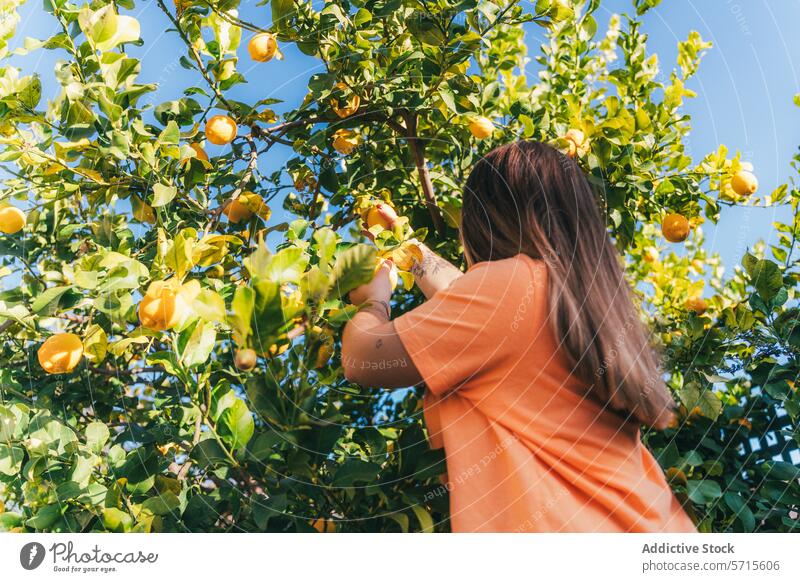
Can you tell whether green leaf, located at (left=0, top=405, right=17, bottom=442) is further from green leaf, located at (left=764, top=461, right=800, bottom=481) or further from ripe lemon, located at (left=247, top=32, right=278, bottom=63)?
green leaf, located at (left=764, top=461, right=800, bottom=481)

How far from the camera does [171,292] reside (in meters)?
0.75

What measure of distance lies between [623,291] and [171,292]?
59 cm

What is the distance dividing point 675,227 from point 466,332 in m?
0.64

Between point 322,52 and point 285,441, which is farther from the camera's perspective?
point 322,52

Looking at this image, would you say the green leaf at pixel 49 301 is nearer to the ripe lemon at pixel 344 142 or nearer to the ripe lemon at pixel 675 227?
the ripe lemon at pixel 344 142

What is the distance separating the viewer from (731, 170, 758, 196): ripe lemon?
3.97 feet

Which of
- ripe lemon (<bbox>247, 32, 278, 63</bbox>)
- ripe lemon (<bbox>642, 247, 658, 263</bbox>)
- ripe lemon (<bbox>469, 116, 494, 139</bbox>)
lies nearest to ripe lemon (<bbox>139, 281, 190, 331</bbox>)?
ripe lemon (<bbox>247, 32, 278, 63</bbox>)

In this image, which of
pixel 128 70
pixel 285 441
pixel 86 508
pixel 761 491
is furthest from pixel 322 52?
pixel 761 491

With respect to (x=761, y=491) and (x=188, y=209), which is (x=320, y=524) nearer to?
(x=188, y=209)

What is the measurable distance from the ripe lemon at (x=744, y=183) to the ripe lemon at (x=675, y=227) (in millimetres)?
127

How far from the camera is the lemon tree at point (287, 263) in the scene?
0.77 meters

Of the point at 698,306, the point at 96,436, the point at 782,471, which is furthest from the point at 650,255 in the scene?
the point at 96,436

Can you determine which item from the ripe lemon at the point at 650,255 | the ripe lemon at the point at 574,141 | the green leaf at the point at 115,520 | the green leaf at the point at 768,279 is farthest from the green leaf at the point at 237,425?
the ripe lemon at the point at 650,255

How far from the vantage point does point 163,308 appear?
2.45 ft
